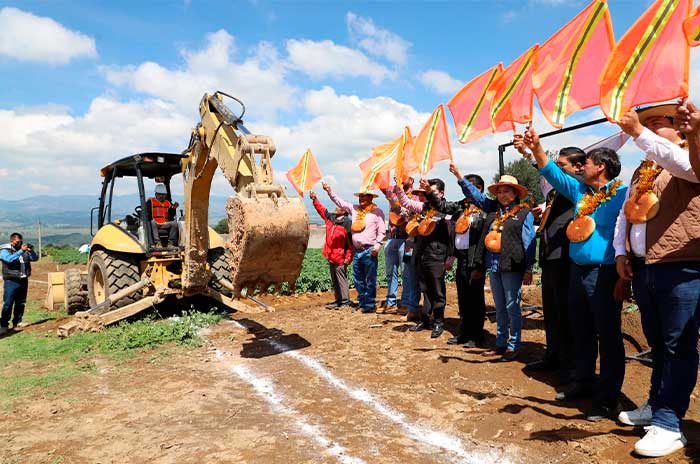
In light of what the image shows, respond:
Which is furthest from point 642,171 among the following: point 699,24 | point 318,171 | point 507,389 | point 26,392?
point 26,392

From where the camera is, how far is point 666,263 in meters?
3.07

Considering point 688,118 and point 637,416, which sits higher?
point 688,118

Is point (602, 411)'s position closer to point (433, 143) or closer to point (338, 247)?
point (433, 143)

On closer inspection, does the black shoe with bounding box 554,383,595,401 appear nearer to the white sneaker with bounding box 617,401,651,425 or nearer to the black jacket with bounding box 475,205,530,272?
the white sneaker with bounding box 617,401,651,425

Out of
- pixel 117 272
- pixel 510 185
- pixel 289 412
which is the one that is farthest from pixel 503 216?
pixel 117 272

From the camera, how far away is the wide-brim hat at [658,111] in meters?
3.29

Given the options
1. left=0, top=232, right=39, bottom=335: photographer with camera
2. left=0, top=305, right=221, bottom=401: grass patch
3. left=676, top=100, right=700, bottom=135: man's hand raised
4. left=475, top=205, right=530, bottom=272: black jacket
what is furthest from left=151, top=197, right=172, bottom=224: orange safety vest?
left=676, top=100, right=700, bottom=135: man's hand raised

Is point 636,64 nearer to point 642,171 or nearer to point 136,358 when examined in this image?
point 642,171

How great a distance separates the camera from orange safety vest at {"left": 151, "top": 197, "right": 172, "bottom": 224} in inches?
323

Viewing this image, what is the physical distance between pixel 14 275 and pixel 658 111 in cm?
914

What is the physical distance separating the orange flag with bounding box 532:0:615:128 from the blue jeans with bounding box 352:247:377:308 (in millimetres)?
4219

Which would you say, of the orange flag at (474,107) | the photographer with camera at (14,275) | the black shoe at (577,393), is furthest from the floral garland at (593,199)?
the photographer with camera at (14,275)

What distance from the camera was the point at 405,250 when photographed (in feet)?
24.1

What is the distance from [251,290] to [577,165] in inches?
130
